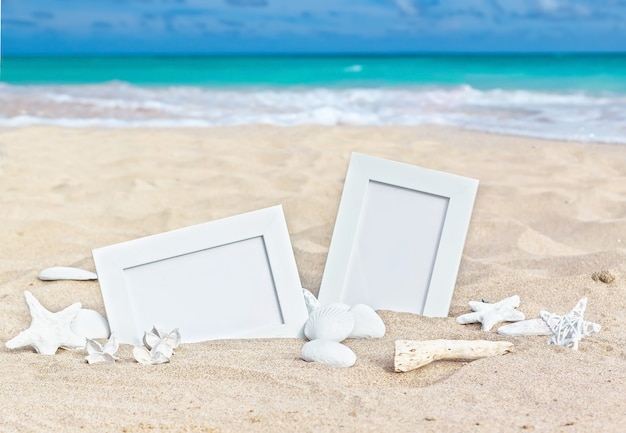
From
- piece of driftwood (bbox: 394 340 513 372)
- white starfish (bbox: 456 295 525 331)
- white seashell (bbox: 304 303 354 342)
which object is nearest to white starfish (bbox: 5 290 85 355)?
white seashell (bbox: 304 303 354 342)

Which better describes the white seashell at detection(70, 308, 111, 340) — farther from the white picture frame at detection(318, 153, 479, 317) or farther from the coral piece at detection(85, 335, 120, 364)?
the white picture frame at detection(318, 153, 479, 317)

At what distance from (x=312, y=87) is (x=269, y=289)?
12057mm

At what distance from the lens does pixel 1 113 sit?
887 centimetres

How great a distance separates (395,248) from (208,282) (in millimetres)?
598

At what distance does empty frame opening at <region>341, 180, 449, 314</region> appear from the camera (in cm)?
239

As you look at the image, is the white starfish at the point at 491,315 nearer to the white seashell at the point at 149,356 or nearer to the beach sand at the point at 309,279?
the beach sand at the point at 309,279

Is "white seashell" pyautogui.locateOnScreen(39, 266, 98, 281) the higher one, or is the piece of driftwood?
the piece of driftwood

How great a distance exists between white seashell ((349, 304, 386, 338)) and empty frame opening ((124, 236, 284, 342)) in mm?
217

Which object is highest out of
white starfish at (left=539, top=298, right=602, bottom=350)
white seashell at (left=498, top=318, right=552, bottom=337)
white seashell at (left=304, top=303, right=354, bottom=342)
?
white starfish at (left=539, top=298, right=602, bottom=350)

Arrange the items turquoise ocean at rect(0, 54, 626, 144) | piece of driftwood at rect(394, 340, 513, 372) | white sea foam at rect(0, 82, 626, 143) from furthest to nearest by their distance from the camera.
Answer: turquoise ocean at rect(0, 54, 626, 144)
white sea foam at rect(0, 82, 626, 143)
piece of driftwood at rect(394, 340, 513, 372)

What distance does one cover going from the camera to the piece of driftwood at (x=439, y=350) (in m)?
1.88

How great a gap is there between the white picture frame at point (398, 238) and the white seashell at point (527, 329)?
0.73ft

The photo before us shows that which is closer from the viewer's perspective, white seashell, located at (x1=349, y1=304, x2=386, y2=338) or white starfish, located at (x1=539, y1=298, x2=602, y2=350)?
white starfish, located at (x1=539, y1=298, x2=602, y2=350)

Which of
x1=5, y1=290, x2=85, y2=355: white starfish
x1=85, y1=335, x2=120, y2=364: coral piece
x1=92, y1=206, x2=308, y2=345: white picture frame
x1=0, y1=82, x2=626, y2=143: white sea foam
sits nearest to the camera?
x1=85, y1=335, x2=120, y2=364: coral piece
